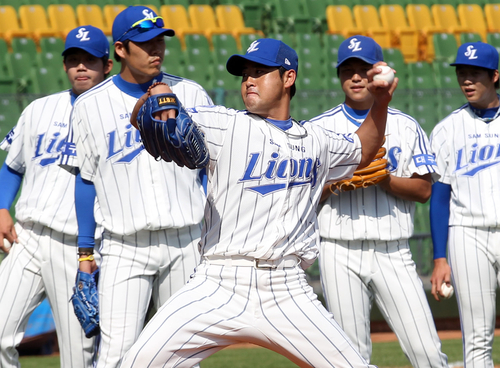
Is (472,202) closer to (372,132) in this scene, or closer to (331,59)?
(372,132)

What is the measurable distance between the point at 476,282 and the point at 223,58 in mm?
6767

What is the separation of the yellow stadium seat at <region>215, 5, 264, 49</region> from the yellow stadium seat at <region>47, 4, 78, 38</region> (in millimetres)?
2258

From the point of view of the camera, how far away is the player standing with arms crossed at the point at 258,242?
2475 millimetres

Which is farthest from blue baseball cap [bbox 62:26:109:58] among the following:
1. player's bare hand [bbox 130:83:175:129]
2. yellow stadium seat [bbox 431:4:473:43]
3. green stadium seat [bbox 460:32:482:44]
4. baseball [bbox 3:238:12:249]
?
yellow stadium seat [bbox 431:4:473:43]

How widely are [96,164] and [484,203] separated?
2085 millimetres

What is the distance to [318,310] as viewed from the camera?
2.57m

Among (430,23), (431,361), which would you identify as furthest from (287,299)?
(430,23)

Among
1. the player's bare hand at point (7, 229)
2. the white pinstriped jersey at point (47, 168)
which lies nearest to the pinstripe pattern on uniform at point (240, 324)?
the white pinstriped jersey at point (47, 168)

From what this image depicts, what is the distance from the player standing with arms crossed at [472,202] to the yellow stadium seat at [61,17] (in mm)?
7549

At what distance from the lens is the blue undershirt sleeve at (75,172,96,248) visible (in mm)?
3330

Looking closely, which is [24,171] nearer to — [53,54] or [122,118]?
[122,118]

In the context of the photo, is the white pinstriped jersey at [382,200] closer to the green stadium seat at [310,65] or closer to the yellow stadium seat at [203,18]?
the green stadium seat at [310,65]

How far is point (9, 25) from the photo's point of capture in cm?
1025

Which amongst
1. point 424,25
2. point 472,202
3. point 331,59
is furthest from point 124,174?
point 424,25
